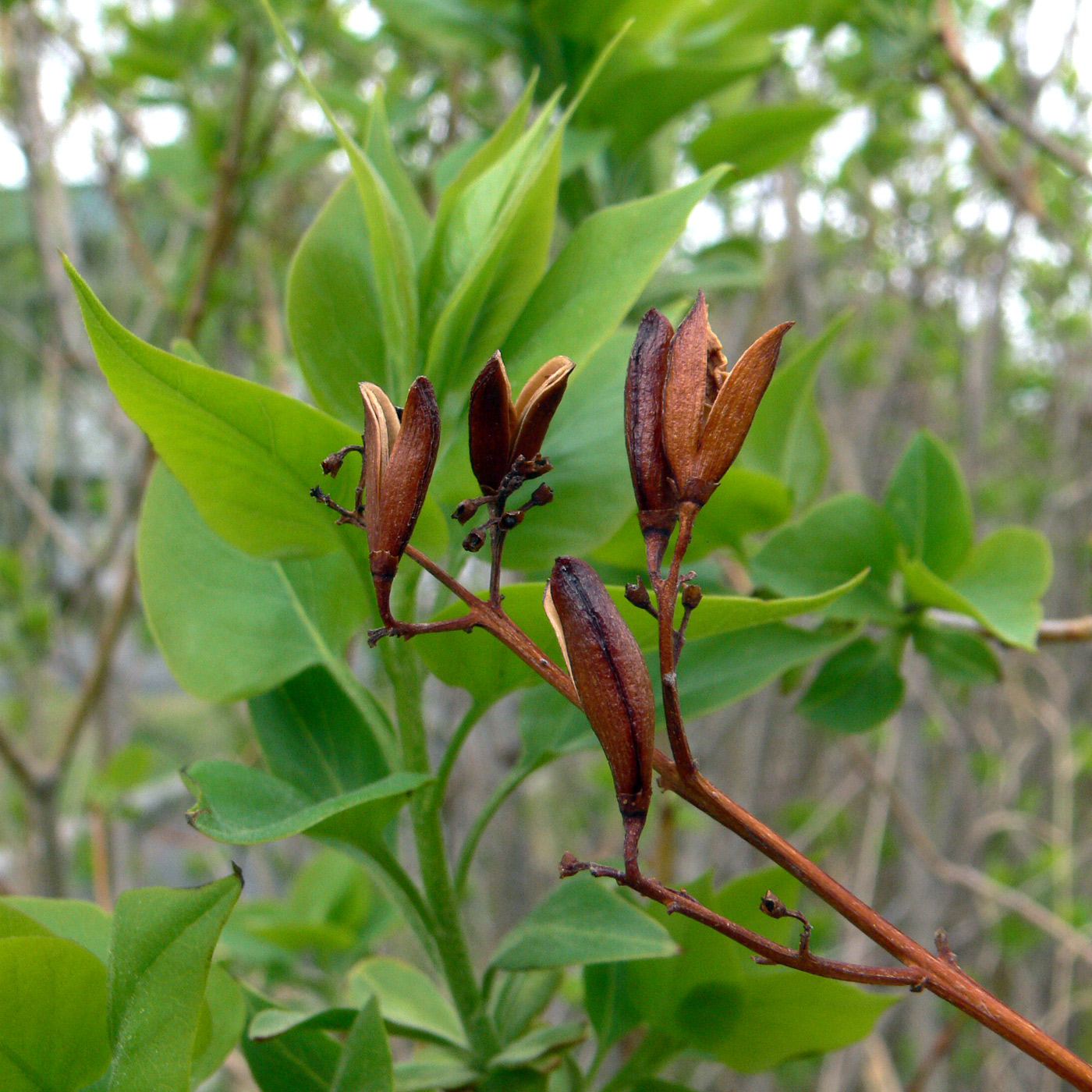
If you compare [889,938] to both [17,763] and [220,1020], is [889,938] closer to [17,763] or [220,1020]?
[220,1020]

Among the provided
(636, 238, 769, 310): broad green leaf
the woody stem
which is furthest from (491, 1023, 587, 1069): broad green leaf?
(636, 238, 769, 310): broad green leaf

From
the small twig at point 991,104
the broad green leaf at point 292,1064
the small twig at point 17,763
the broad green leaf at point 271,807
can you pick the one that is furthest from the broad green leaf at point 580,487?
the small twig at point 991,104

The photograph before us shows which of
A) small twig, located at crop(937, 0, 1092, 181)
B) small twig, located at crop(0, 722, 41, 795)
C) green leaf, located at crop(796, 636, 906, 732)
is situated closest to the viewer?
green leaf, located at crop(796, 636, 906, 732)

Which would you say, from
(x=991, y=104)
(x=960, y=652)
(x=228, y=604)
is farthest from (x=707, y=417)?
(x=991, y=104)

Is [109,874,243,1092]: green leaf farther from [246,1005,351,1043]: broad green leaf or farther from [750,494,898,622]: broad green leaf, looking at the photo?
[750,494,898,622]: broad green leaf

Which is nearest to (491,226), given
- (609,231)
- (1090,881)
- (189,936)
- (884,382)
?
(609,231)

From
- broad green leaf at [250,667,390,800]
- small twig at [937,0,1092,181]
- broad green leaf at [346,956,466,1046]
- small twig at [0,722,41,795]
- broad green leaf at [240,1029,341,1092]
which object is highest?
small twig at [937,0,1092,181]
